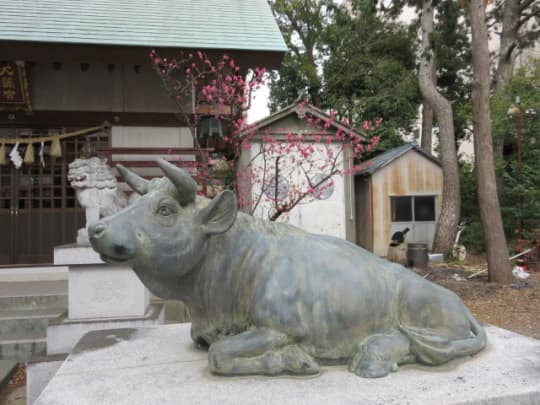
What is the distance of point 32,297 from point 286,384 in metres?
5.13

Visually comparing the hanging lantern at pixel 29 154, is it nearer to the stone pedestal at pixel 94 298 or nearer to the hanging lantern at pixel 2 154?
the hanging lantern at pixel 2 154

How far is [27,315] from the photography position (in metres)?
5.27

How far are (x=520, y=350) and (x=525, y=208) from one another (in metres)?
10.5

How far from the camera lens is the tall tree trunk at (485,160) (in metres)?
7.90

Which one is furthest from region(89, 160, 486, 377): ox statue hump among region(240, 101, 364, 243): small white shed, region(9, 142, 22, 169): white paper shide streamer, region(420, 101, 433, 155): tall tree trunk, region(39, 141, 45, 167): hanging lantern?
region(420, 101, 433, 155): tall tree trunk

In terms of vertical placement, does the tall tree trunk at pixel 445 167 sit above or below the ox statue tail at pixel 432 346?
above

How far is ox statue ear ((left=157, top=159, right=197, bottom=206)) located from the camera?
Answer: 64.9 inches

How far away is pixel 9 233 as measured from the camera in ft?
23.4

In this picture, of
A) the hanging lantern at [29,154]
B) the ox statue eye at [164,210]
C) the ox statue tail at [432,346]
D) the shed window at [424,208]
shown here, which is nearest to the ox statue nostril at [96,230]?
the ox statue eye at [164,210]

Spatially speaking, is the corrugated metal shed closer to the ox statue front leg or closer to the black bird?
the ox statue front leg

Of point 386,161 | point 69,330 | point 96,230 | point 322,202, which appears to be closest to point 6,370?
point 69,330

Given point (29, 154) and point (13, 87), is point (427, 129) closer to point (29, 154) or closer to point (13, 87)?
point (29, 154)

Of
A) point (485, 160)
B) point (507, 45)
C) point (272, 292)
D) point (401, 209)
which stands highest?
point (507, 45)

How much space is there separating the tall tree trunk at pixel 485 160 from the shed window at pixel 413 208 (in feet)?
14.4
